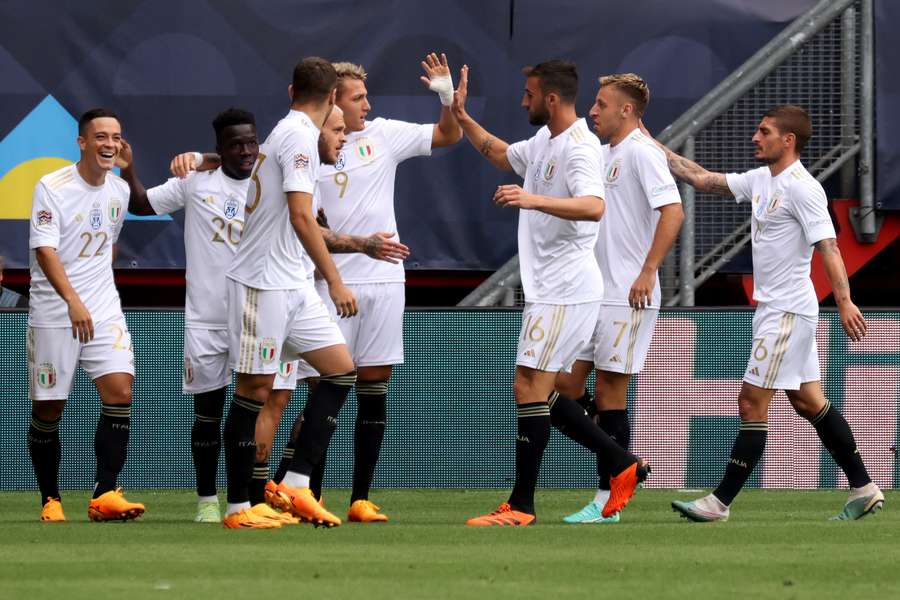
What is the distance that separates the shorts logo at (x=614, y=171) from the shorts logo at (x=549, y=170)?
0.67 meters

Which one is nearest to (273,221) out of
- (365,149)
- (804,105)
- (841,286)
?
(365,149)

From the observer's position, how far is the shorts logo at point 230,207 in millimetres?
9266

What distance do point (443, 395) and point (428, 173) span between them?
2267 millimetres

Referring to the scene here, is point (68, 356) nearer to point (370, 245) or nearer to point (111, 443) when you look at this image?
point (111, 443)

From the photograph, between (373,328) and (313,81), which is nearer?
(313,81)

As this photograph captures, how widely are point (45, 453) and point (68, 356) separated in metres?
0.59

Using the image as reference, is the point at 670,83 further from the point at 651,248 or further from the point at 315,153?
the point at 315,153

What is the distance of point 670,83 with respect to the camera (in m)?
13.5

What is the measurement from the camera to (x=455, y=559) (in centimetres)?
711

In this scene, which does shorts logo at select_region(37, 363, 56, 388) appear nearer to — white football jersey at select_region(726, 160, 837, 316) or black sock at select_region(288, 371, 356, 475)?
black sock at select_region(288, 371, 356, 475)

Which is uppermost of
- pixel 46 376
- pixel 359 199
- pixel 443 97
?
pixel 443 97

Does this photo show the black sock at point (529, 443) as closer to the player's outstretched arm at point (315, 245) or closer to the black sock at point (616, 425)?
the black sock at point (616, 425)

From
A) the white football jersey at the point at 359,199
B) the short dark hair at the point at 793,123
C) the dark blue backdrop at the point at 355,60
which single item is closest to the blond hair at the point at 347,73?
the white football jersey at the point at 359,199

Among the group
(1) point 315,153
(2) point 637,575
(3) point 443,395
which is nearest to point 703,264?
(3) point 443,395
